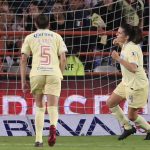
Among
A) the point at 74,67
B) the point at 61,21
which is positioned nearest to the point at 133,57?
the point at 74,67

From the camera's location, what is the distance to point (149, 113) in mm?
13688

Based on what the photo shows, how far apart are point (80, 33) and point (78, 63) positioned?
0.64m

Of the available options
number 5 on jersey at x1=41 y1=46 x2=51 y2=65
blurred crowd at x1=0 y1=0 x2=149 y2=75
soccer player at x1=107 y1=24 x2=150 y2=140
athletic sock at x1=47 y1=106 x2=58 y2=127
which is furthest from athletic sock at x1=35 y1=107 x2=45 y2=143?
blurred crowd at x1=0 y1=0 x2=149 y2=75

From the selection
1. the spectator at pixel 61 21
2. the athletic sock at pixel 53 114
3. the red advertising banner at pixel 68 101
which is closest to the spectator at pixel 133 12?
the spectator at pixel 61 21

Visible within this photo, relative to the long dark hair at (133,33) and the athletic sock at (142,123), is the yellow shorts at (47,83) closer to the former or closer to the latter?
the long dark hair at (133,33)

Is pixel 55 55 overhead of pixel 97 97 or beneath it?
overhead

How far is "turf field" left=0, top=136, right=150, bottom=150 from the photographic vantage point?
10.7 m

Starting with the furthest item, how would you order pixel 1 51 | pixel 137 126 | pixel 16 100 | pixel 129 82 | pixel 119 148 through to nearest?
pixel 1 51
pixel 16 100
pixel 137 126
pixel 129 82
pixel 119 148

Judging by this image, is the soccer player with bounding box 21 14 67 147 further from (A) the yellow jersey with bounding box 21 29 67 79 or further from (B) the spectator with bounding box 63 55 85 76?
(B) the spectator with bounding box 63 55 85 76

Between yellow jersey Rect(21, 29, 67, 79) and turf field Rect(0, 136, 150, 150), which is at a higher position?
yellow jersey Rect(21, 29, 67, 79)

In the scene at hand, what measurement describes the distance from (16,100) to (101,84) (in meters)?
1.72

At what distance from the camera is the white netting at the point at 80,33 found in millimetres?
14953

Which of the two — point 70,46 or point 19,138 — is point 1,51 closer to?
point 70,46

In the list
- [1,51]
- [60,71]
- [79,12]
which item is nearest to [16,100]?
[1,51]
